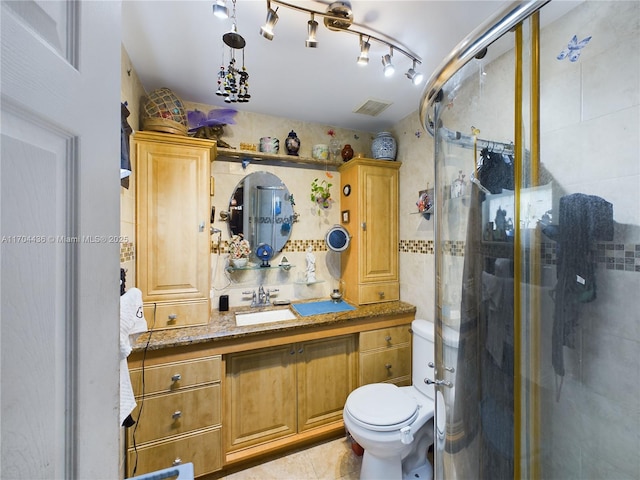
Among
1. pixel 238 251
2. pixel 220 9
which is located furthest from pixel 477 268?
pixel 238 251

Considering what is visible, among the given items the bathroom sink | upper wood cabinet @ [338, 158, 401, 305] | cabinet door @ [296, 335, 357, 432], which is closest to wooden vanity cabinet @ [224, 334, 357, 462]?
cabinet door @ [296, 335, 357, 432]

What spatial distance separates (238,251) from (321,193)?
0.86 meters

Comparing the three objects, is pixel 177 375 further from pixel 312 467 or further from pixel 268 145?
pixel 268 145

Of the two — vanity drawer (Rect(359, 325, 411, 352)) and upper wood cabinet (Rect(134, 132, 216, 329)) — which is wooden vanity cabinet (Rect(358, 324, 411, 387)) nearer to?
vanity drawer (Rect(359, 325, 411, 352))

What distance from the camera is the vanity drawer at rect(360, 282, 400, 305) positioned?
203 centimetres

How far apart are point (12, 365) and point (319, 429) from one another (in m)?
1.87

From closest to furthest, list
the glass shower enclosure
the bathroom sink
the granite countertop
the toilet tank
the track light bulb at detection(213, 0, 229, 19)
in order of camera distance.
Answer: the glass shower enclosure, the track light bulb at detection(213, 0, 229, 19), the granite countertop, the toilet tank, the bathroom sink

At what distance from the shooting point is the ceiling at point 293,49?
1.12 meters

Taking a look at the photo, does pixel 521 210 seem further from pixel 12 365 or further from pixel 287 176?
pixel 287 176

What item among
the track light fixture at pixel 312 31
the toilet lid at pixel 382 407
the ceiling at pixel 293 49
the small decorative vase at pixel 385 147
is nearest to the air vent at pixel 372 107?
the ceiling at pixel 293 49

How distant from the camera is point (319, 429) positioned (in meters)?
1.71

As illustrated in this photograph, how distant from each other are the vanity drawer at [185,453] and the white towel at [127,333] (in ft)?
1.32

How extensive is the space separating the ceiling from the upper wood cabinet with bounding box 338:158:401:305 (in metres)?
0.52

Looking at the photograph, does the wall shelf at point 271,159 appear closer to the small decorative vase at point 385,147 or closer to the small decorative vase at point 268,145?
the small decorative vase at point 268,145
